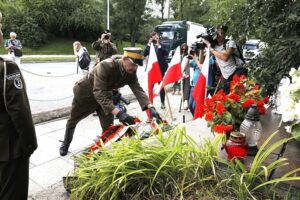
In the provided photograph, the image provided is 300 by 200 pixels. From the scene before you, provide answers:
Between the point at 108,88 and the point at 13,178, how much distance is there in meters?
1.76

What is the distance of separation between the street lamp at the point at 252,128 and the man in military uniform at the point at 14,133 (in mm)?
1680

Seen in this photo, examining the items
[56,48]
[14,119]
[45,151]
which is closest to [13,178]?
[14,119]

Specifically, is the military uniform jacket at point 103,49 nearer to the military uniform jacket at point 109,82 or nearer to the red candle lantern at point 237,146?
the military uniform jacket at point 109,82

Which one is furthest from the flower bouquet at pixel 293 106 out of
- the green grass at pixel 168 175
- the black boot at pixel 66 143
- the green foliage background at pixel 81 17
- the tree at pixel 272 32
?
the green foliage background at pixel 81 17

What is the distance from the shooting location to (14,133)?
240 cm

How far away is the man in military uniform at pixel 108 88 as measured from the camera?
3.61 metres

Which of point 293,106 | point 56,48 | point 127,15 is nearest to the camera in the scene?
point 293,106

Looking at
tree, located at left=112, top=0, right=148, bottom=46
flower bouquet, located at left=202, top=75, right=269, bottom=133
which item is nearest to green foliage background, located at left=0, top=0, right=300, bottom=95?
tree, located at left=112, top=0, right=148, bottom=46

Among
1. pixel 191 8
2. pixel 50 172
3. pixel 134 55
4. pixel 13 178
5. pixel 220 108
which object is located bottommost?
pixel 50 172

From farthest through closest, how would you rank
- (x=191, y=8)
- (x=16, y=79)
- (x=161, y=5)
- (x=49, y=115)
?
(x=161, y=5) → (x=191, y=8) → (x=49, y=115) → (x=16, y=79)

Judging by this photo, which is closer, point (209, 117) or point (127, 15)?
point (209, 117)

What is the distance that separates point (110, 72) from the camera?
3.77 m

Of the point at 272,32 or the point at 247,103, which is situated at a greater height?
the point at 272,32

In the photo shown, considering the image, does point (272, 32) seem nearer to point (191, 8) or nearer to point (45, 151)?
point (45, 151)
